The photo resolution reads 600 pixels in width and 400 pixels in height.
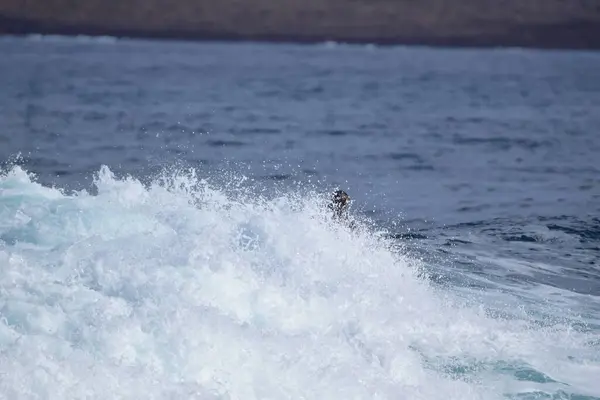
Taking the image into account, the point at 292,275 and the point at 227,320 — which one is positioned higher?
the point at 292,275

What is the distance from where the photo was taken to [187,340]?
214 inches

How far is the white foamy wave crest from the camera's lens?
5180mm

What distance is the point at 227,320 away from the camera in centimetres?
582

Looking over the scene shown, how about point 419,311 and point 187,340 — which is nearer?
point 187,340

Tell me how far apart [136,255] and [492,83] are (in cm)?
4086

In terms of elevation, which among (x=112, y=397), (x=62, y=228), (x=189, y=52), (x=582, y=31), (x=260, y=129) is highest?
(x=189, y=52)

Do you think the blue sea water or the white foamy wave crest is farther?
the blue sea water

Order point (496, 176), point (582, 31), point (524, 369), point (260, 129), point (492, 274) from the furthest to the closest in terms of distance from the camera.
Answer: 1. point (582, 31)
2. point (260, 129)
3. point (496, 176)
4. point (492, 274)
5. point (524, 369)

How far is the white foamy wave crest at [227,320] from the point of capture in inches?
204

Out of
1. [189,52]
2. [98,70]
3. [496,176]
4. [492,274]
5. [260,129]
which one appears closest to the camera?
[492,274]

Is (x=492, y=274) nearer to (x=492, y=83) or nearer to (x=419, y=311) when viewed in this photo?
(x=419, y=311)

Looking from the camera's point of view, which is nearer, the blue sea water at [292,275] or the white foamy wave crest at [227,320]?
the white foamy wave crest at [227,320]

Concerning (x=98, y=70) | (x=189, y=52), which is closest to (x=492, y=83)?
(x=98, y=70)

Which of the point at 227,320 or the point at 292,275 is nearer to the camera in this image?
the point at 227,320
